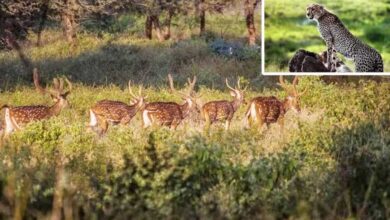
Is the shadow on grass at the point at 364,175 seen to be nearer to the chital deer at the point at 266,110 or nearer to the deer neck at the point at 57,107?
the chital deer at the point at 266,110

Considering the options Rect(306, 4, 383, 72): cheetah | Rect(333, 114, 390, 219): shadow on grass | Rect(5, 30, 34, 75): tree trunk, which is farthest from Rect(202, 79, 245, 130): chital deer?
Rect(5, 30, 34, 75): tree trunk

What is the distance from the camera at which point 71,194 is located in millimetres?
6930

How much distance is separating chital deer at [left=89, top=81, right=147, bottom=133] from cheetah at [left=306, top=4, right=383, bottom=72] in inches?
90.9

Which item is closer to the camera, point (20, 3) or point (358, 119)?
point (358, 119)

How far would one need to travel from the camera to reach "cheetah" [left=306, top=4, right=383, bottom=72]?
1120 centimetres

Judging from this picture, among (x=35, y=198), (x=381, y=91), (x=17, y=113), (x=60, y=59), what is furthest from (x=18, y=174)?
(x=60, y=59)

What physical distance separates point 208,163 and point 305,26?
4.03 m

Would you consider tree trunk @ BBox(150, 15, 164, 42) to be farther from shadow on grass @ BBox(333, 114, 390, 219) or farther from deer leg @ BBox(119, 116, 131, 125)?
shadow on grass @ BBox(333, 114, 390, 219)

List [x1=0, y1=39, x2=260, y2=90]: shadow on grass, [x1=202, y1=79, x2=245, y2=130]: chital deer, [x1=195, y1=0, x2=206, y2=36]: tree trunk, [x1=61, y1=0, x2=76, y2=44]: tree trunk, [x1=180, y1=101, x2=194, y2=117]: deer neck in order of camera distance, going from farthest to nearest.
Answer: [x1=195, y1=0, x2=206, y2=36]: tree trunk → [x1=61, y1=0, x2=76, y2=44]: tree trunk → [x1=0, y1=39, x2=260, y2=90]: shadow on grass → [x1=202, y1=79, x2=245, y2=130]: chital deer → [x1=180, y1=101, x2=194, y2=117]: deer neck

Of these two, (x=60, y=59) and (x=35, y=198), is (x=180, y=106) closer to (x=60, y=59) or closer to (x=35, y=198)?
(x=35, y=198)

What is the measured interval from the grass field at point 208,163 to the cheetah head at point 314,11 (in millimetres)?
826

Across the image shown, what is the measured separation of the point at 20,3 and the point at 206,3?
5.41 m

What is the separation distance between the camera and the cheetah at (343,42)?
11195 mm

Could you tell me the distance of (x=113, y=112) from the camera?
10.5 meters
